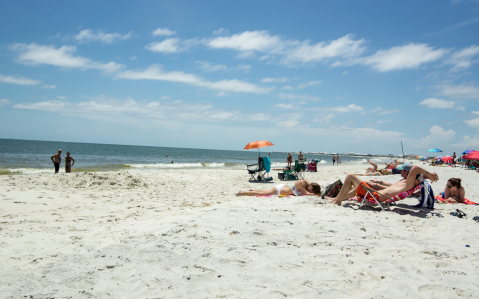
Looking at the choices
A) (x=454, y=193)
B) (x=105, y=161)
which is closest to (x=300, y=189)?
(x=454, y=193)

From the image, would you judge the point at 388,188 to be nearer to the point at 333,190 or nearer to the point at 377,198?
the point at 377,198

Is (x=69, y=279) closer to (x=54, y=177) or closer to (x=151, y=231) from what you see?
(x=151, y=231)

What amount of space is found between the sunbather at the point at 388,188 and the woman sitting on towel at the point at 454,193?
205 centimetres

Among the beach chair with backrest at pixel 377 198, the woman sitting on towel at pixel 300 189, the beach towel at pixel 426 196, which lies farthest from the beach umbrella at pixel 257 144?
the beach towel at pixel 426 196

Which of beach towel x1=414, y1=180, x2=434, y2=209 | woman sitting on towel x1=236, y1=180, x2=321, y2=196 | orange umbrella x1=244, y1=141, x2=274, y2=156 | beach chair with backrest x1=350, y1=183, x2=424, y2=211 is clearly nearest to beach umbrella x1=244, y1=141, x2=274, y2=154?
orange umbrella x1=244, y1=141, x2=274, y2=156

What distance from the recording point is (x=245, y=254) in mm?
2932

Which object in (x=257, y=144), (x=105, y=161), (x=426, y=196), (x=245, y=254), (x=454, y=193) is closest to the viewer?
(x=245, y=254)

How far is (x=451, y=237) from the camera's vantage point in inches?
144

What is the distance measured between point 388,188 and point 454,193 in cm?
216

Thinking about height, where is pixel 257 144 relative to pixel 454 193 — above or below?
above

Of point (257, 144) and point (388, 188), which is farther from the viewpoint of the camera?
point (257, 144)

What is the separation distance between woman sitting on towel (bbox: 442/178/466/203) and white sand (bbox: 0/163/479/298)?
3.39 ft

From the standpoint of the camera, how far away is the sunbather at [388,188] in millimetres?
4648

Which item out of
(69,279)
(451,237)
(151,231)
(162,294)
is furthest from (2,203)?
(451,237)
